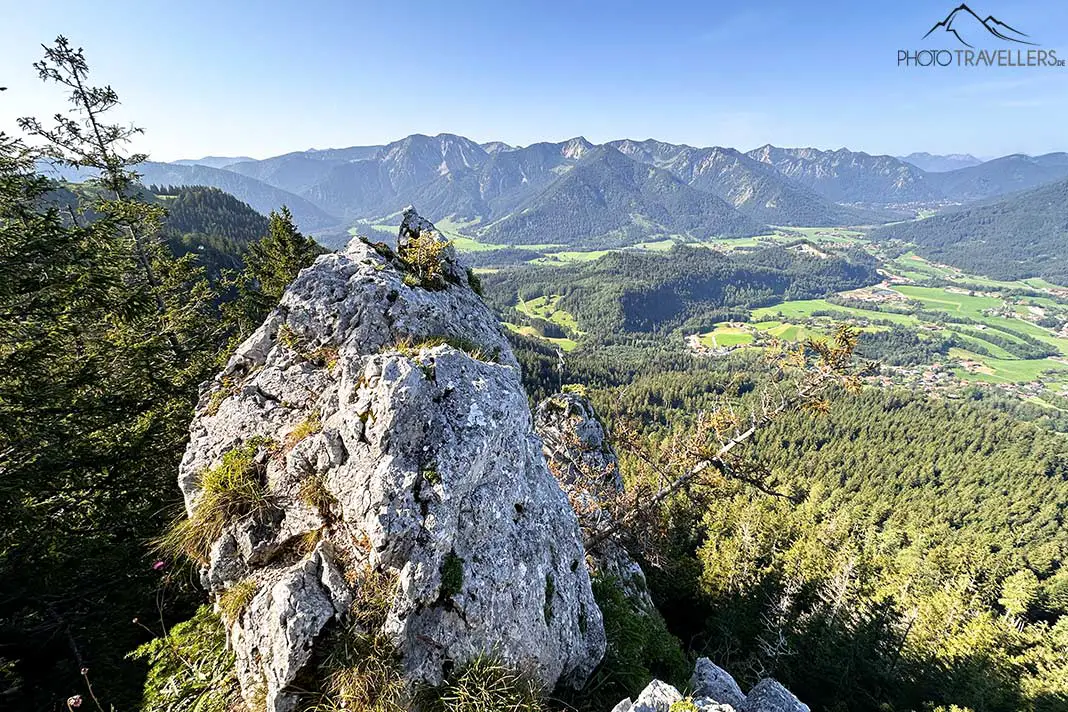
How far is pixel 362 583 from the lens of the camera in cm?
654

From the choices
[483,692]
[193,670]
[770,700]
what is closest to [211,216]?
[193,670]

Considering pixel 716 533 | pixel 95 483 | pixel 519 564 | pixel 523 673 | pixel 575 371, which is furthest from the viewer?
pixel 575 371

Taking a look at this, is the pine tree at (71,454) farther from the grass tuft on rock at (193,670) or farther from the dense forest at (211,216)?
the dense forest at (211,216)

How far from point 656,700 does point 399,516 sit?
5069 mm

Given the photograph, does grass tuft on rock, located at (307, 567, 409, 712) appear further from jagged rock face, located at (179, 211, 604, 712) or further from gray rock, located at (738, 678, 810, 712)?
gray rock, located at (738, 678, 810, 712)

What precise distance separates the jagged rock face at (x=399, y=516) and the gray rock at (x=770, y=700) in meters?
3.80

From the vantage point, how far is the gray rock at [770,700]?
917cm

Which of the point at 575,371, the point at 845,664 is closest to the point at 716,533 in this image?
the point at 845,664

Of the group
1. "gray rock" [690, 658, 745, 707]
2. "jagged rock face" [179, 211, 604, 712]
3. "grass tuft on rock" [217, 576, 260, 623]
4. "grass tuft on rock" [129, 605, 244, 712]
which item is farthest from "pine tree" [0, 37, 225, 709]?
"gray rock" [690, 658, 745, 707]

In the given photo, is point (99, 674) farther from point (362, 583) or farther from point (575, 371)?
point (575, 371)

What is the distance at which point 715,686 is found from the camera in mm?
8930

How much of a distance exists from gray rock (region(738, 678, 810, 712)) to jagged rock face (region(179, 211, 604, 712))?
150 inches

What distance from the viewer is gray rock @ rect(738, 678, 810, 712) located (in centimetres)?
917

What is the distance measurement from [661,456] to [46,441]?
17.3 metres
